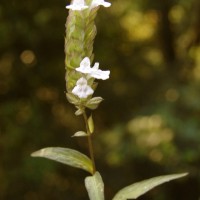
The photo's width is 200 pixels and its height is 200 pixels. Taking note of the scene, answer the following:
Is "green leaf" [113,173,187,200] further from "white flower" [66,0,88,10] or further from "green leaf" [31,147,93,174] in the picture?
"white flower" [66,0,88,10]

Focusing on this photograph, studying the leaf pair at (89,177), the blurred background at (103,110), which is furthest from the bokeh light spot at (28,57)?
the leaf pair at (89,177)

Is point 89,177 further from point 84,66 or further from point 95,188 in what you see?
point 84,66

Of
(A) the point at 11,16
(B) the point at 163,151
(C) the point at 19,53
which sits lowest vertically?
(B) the point at 163,151

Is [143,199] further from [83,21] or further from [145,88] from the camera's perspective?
[83,21]

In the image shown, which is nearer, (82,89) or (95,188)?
(82,89)

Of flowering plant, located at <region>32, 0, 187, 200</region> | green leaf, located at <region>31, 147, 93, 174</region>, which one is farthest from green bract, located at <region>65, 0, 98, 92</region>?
green leaf, located at <region>31, 147, 93, 174</region>

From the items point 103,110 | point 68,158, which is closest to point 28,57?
point 103,110

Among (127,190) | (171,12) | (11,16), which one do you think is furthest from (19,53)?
(127,190)
